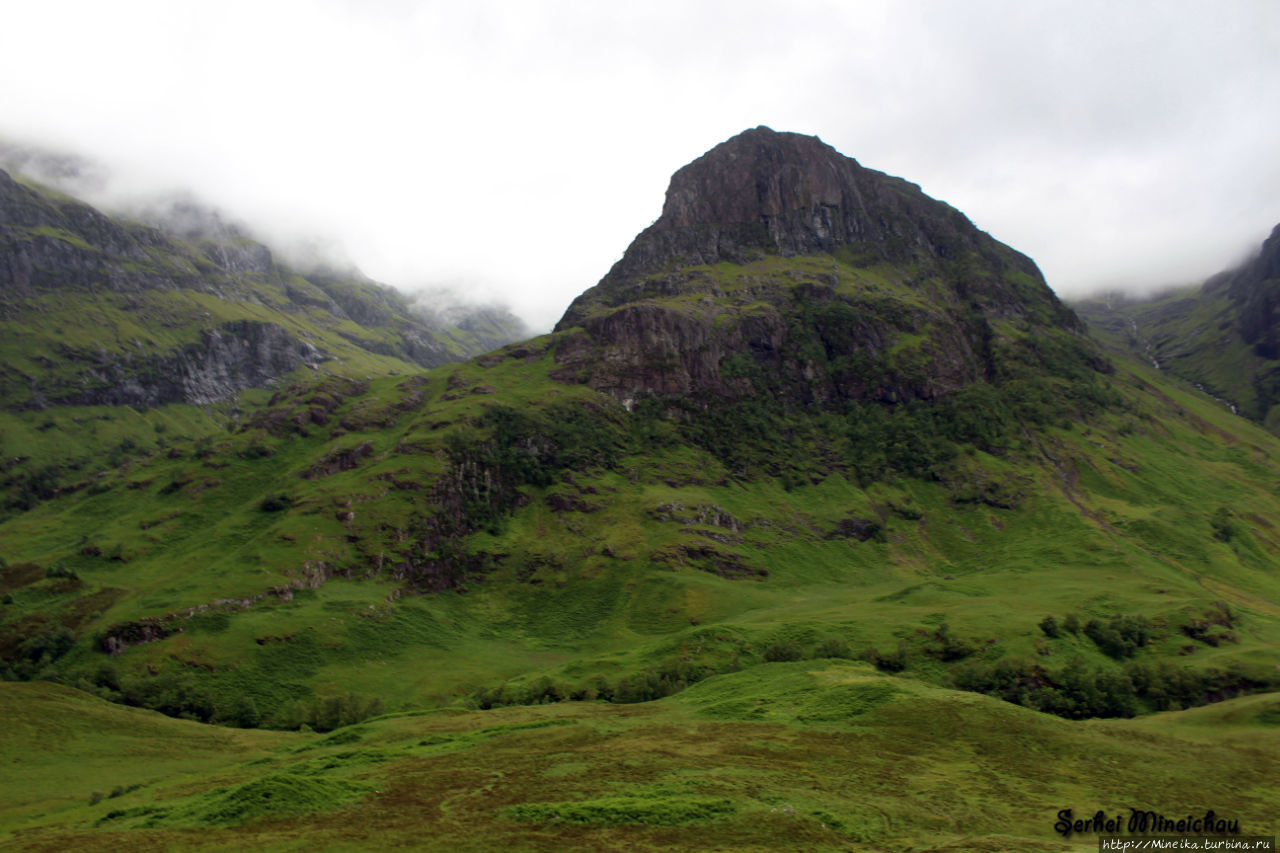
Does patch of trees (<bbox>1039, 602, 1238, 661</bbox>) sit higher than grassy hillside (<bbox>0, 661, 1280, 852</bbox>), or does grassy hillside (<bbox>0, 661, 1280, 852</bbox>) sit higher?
grassy hillside (<bbox>0, 661, 1280, 852</bbox>)

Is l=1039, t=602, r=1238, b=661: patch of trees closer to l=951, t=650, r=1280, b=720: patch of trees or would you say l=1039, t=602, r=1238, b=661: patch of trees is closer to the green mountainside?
the green mountainside

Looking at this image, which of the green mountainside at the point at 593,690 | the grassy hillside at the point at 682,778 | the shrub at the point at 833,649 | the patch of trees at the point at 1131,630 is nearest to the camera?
the grassy hillside at the point at 682,778

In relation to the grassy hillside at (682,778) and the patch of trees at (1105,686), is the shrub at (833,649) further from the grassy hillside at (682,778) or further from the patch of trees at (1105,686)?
the grassy hillside at (682,778)

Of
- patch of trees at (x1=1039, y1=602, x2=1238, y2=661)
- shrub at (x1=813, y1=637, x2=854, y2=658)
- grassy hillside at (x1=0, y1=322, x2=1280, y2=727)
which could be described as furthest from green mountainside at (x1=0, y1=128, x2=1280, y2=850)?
grassy hillside at (x1=0, y1=322, x2=1280, y2=727)

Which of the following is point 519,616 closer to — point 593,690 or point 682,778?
point 593,690

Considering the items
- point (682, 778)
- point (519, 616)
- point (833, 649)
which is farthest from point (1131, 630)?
point (519, 616)

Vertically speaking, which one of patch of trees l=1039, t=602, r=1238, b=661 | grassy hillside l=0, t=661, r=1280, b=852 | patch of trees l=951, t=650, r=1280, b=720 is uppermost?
grassy hillside l=0, t=661, r=1280, b=852

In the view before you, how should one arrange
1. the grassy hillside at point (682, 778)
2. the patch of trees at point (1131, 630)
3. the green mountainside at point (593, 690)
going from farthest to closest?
the patch of trees at point (1131, 630) → the green mountainside at point (593, 690) → the grassy hillside at point (682, 778)

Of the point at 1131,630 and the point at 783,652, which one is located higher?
the point at 783,652

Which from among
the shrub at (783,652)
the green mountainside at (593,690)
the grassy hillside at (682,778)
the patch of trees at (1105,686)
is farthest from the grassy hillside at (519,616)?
the grassy hillside at (682,778)

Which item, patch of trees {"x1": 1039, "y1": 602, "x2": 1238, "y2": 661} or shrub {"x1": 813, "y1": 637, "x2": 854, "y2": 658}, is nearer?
patch of trees {"x1": 1039, "y1": 602, "x2": 1238, "y2": 661}

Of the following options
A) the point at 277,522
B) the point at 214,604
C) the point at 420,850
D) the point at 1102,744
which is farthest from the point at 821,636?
the point at 277,522

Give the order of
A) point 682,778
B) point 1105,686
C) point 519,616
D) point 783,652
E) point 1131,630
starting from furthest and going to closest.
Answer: point 519,616, point 1131,630, point 783,652, point 1105,686, point 682,778

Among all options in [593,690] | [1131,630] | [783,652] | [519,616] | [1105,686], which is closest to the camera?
[1105,686]
